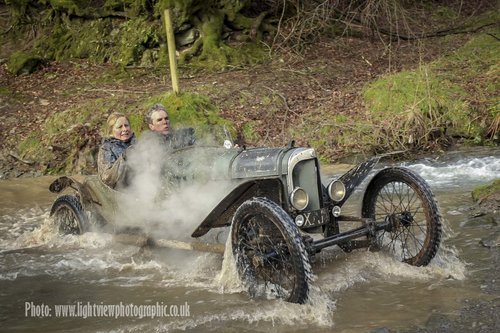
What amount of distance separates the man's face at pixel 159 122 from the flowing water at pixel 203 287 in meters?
1.29

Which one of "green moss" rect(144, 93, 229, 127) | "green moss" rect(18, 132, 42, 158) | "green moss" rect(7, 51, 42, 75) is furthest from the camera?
"green moss" rect(7, 51, 42, 75)

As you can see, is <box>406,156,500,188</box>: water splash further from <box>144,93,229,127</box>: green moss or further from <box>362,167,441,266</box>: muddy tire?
<box>144,93,229,127</box>: green moss

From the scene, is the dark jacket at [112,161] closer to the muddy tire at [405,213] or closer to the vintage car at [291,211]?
the vintage car at [291,211]

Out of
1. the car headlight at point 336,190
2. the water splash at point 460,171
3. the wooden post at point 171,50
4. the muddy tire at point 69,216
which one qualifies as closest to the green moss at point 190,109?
the wooden post at point 171,50

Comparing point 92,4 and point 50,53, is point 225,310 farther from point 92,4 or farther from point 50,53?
point 92,4

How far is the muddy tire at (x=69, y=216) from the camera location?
715cm

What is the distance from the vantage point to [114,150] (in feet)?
22.4

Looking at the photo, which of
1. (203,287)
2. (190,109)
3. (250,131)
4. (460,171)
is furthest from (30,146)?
(460,171)

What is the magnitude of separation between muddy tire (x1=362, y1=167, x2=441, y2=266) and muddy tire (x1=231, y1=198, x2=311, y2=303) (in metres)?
1.07

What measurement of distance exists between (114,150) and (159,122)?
0.62 meters

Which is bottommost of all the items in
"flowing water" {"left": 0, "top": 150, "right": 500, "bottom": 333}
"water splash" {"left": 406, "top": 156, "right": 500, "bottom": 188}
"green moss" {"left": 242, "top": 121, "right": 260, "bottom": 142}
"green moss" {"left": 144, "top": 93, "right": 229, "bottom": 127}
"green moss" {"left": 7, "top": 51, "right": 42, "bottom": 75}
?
"flowing water" {"left": 0, "top": 150, "right": 500, "bottom": 333}

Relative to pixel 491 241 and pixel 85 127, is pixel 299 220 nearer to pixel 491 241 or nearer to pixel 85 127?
pixel 491 241

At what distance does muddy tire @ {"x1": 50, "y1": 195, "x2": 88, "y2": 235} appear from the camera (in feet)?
23.5

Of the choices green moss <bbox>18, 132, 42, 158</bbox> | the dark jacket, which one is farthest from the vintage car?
green moss <bbox>18, 132, 42, 158</bbox>
